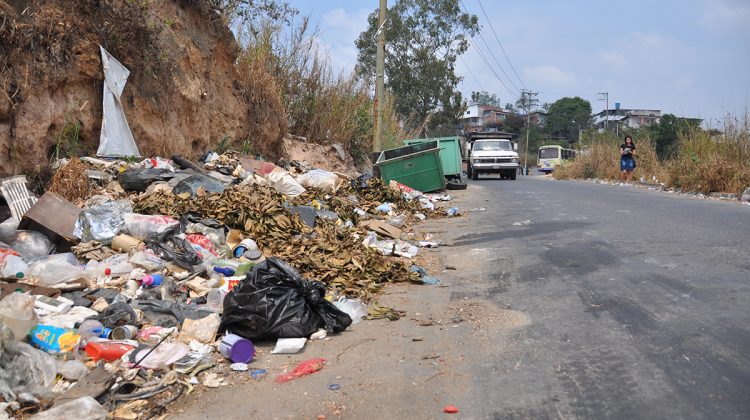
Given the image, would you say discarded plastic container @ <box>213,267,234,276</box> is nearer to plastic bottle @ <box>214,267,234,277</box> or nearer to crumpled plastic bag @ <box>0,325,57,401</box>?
plastic bottle @ <box>214,267,234,277</box>

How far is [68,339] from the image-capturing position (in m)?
3.88

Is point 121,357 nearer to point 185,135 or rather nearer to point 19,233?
point 19,233

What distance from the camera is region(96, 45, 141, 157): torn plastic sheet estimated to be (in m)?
8.98

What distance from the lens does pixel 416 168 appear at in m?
14.8

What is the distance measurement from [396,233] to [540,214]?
3.11 metres

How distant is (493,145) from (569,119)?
5729 cm

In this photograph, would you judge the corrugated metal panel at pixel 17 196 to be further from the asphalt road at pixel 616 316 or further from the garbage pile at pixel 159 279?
the asphalt road at pixel 616 316

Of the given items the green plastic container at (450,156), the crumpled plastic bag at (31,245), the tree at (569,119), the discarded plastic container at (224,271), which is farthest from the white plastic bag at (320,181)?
the tree at (569,119)

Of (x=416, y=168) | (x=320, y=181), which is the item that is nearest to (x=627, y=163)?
(x=416, y=168)

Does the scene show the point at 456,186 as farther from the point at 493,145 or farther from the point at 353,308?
the point at 353,308

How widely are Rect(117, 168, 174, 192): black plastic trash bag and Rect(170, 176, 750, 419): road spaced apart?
3.95 metres

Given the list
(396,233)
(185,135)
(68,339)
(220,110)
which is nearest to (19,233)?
(68,339)

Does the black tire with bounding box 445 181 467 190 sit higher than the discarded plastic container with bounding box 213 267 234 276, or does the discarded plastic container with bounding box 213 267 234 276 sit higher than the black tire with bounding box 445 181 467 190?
the black tire with bounding box 445 181 467 190

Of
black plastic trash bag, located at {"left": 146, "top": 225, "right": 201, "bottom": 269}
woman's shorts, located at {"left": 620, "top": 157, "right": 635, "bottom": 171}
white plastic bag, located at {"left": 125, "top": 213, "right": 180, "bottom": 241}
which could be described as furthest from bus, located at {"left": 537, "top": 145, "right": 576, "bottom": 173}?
black plastic trash bag, located at {"left": 146, "top": 225, "right": 201, "bottom": 269}
